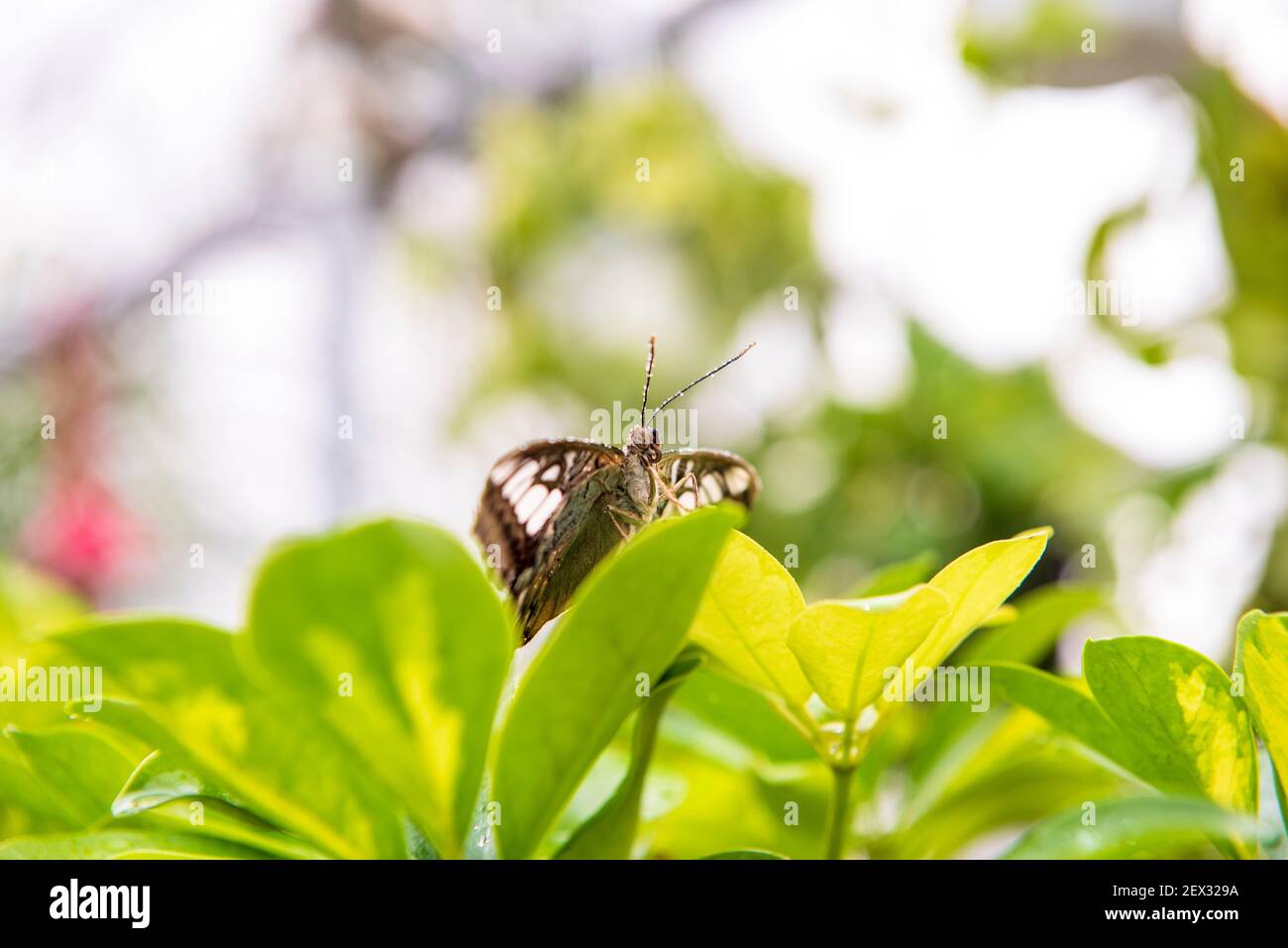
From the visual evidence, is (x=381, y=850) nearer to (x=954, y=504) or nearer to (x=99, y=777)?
(x=99, y=777)

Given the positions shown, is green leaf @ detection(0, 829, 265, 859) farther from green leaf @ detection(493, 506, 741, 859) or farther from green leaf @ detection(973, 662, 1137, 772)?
green leaf @ detection(973, 662, 1137, 772)

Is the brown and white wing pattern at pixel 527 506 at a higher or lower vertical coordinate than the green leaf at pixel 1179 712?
higher

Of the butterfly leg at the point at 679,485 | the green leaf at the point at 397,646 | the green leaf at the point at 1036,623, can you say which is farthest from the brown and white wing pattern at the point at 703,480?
the green leaf at the point at 397,646

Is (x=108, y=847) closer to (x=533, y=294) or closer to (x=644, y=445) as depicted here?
(x=644, y=445)

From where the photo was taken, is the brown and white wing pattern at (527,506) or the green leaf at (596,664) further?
the brown and white wing pattern at (527,506)

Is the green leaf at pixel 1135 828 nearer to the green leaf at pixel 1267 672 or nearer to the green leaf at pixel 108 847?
the green leaf at pixel 1267 672

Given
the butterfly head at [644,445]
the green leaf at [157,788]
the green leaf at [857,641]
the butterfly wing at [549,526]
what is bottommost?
the green leaf at [157,788]

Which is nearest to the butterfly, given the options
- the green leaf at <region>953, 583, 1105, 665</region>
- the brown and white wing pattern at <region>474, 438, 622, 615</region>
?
the brown and white wing pattern at <region>474, 438, 622, 615</region>

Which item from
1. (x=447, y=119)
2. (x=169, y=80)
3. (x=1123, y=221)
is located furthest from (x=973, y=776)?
(x=169, y=80)
